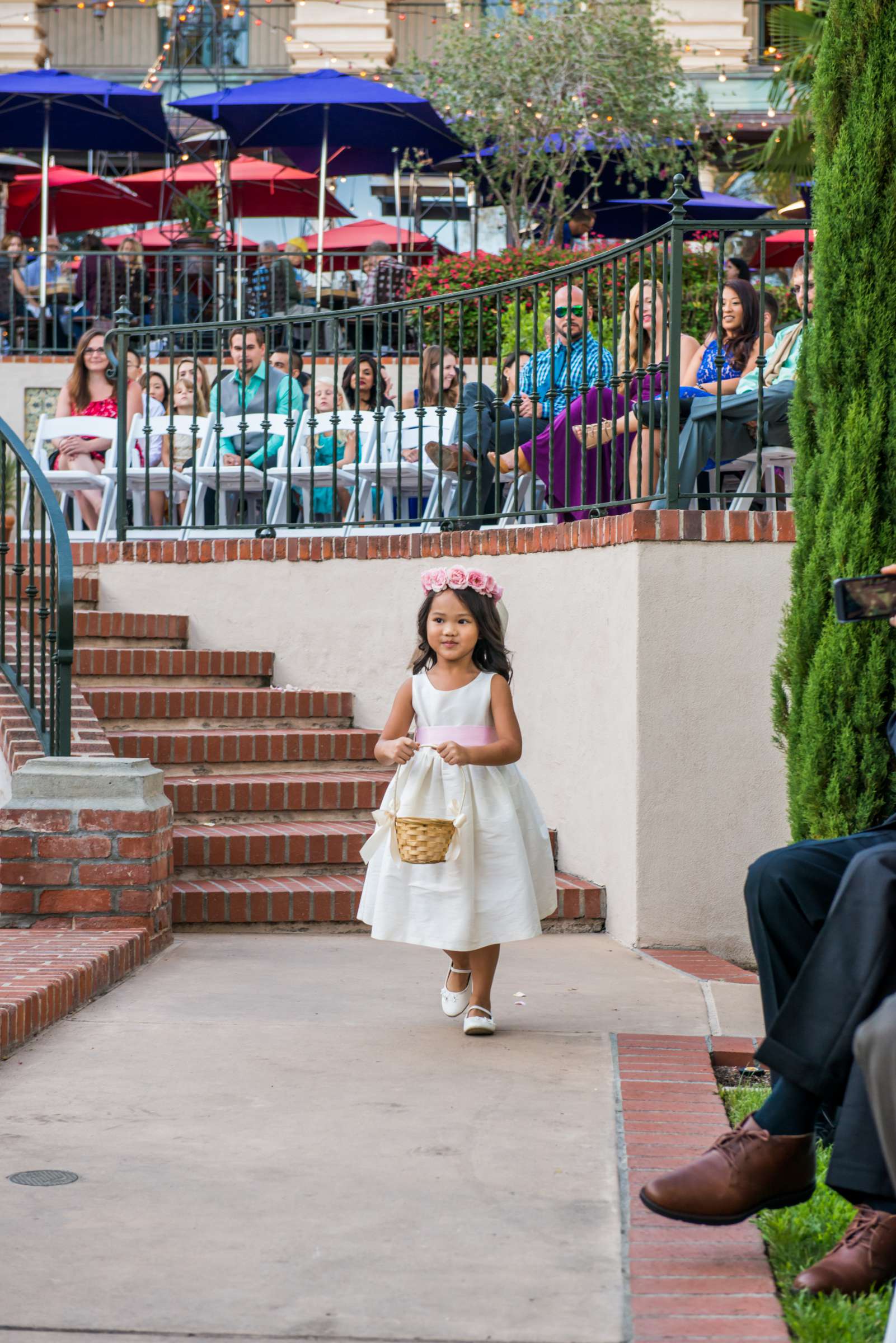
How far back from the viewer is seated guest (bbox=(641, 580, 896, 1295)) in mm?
2455

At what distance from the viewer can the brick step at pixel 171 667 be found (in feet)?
24.3

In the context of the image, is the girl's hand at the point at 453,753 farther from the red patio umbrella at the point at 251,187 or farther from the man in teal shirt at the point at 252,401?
the red patio umbrella at the point at 251,187

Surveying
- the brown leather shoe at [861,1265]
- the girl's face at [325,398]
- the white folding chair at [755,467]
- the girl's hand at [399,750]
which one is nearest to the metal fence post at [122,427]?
the girl's face at [325,398]

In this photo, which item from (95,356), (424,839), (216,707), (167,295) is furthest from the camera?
(167,295)

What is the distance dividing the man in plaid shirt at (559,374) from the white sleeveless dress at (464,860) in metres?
2.26

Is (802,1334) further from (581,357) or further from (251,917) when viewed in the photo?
(581,357)

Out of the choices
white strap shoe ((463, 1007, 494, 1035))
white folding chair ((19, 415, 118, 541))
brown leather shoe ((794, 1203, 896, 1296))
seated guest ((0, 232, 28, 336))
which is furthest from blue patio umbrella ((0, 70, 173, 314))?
brown leather shoe ((794, 1203, 896, 1296))

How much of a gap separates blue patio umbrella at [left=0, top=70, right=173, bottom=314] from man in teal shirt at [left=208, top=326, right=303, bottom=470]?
19.4 ft

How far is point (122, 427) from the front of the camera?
8.60 meters

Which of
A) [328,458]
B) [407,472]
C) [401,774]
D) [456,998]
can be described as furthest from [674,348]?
[328,458]

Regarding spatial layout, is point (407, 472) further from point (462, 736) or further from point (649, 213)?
point (649, 213)

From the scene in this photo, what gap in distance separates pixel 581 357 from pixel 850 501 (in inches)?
114

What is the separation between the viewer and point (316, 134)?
52.6ft

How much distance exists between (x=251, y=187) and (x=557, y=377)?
12542 mm
